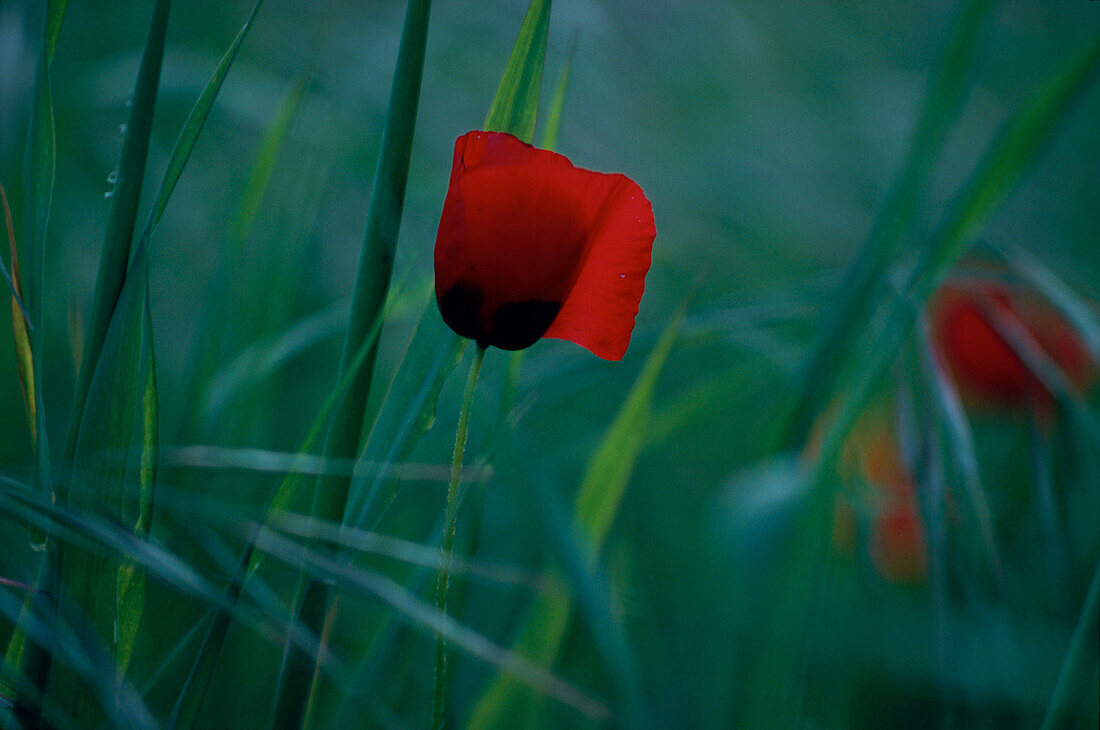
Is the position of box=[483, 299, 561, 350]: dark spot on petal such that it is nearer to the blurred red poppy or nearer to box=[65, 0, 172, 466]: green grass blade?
box=[65, 0, 172, 466]: green grass blade

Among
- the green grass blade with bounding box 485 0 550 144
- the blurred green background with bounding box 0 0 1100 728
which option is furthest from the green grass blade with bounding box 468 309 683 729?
the green grass blade with bounding box 485 0 550 144

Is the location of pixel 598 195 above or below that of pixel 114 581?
above

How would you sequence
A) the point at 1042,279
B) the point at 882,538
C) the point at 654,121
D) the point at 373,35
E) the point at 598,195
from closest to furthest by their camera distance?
the point at 598,195 < the point at 1042,279 < the point at 882,538 < the point at 373,35 < the point at 654,121

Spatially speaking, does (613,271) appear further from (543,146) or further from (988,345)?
(988,345)

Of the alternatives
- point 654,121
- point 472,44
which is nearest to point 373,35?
point 472,44

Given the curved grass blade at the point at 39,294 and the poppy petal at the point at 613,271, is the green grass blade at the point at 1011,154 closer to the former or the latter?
the poppy petal at the point at 613,271

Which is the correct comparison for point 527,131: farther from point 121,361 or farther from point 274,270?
point 274,270

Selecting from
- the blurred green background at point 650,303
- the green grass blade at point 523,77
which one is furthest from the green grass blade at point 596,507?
the green grass blade at point 523,77
